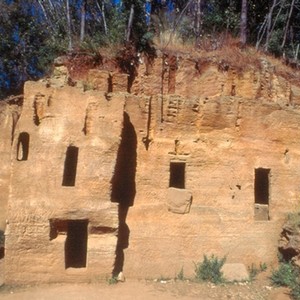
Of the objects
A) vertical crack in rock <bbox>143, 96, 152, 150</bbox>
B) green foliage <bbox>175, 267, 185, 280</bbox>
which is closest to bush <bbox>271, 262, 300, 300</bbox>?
green foliage <bbox>175, 267, 185, 280</bbox>

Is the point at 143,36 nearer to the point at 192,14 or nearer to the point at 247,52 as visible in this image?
the point at 247,52

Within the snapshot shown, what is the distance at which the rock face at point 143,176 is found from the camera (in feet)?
31.7

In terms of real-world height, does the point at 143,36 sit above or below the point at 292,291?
above

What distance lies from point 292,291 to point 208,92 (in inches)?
245

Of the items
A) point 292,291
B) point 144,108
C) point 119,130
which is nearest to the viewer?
point 292,291

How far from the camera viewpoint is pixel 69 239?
38.3ft

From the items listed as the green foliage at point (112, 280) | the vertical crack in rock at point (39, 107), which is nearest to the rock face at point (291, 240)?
the green foliage at point (112, 280)

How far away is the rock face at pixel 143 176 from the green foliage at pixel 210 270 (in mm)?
197

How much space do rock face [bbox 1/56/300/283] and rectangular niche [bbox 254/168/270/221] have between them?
7cm

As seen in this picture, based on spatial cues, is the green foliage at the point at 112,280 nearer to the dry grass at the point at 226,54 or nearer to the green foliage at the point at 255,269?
the green foliage at the point at 255,269

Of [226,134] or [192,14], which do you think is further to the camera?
[192,14]

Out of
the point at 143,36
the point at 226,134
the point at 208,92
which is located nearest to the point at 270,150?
the point at 226,134

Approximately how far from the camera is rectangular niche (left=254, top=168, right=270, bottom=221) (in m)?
11.9

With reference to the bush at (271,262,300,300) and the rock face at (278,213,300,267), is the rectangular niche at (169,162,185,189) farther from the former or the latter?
the bush at (271,262,300,300)
